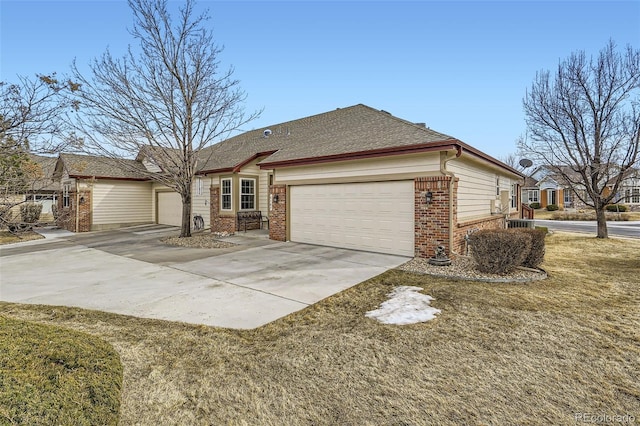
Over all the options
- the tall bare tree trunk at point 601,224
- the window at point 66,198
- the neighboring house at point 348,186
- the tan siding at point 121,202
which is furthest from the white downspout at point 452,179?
the window at point 66,198

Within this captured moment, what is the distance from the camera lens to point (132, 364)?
316cm

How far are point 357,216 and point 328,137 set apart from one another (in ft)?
13.6

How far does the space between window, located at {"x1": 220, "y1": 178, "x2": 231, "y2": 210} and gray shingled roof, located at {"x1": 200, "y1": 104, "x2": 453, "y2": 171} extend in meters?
0.74

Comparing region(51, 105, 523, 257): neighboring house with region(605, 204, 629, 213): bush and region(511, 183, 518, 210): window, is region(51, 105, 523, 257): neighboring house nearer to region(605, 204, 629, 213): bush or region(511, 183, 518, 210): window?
region(511, 183, 518, 210): window

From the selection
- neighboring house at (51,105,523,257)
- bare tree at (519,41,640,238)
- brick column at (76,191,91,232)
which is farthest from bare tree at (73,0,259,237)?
bare tree at (519,41,640,238)

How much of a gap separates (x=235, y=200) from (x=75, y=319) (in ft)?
33.0

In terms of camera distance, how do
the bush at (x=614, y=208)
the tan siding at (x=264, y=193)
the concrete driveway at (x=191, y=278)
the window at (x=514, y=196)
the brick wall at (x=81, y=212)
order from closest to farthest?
the concrete driveway at (x=191, y=278) < the tan siding at (x=264, y=193) < the brick wall at (x=81, y=212) < the window at (x=514, y=196) < the bush at (x=614, y=208)

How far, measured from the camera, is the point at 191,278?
21.8 ft

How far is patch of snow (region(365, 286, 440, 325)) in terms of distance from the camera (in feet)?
14.4

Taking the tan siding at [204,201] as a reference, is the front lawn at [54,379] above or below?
below

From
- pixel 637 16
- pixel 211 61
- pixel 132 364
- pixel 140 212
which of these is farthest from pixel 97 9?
pixel 637 16

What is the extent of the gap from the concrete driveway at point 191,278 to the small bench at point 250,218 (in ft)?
11.6

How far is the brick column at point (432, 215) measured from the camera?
8.24 m

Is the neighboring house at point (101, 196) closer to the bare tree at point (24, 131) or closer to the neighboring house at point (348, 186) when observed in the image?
the neighboring house at point (348, 186)
